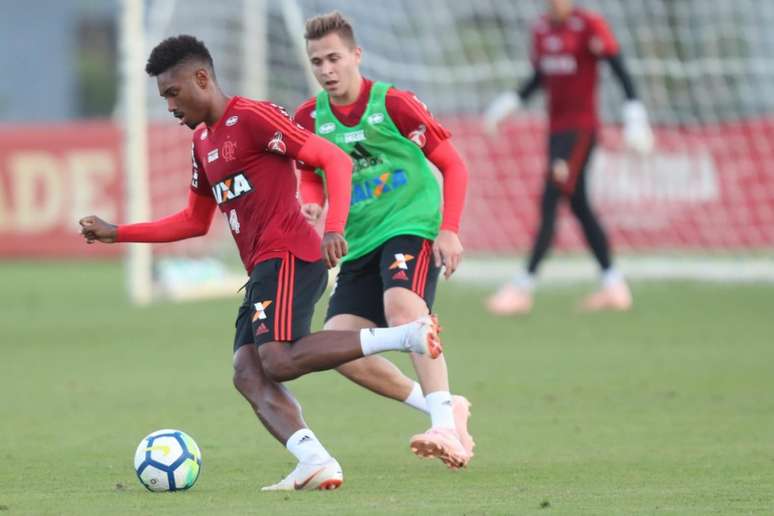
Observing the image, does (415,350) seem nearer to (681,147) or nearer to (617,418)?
(617,418)

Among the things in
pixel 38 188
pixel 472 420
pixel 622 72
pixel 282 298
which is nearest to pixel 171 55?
pixel 282 298

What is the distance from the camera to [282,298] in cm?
630

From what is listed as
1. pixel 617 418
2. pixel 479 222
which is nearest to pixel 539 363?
pixel 617 418

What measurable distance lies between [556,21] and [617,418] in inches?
244

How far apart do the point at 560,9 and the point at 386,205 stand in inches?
265

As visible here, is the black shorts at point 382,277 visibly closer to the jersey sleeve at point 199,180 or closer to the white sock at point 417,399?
the white sock at point 417,399

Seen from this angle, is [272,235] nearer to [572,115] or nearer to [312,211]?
[312,211]

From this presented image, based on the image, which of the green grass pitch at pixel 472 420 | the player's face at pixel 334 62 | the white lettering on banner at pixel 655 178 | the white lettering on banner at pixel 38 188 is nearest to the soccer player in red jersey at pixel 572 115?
the green grass pitch at pixel 472 420

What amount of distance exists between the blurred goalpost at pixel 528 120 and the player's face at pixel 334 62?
9416mm

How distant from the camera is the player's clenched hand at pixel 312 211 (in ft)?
22.6

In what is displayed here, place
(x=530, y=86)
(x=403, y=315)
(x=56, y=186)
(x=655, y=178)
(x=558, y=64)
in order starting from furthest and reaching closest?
(x=56, y=186)
(x=655, y=178)
(x=530, y=86)
(x=558, y=64)
(x=403, y=315)

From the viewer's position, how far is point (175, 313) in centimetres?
1480

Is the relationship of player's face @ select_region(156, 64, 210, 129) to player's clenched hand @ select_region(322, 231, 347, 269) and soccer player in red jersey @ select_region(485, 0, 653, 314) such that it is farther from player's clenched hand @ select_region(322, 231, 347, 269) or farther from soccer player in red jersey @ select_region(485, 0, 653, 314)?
soccer player in red jersey @ select_region(485, 0, 653, 314)

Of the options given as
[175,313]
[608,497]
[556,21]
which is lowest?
[175,313]
